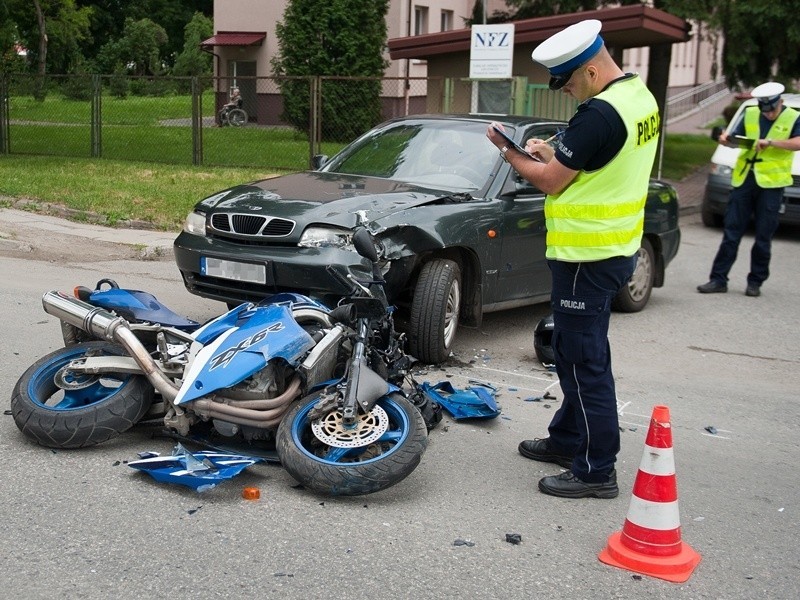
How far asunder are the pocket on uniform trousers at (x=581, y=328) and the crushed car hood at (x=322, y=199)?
2.05m

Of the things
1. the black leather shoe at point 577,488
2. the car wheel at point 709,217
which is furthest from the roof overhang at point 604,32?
the black leather shoe at point 577,488

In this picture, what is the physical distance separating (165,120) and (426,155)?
588 inches

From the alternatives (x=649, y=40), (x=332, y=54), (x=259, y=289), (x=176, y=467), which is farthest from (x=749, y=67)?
(x=176, y=467)

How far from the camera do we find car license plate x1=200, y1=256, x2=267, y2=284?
625 centimetres

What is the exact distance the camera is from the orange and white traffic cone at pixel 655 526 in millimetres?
3854

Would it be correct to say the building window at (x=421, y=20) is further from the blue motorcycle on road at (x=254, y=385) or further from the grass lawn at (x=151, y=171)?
the blue motorcycle on road at (x=254, y=385)

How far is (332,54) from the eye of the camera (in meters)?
26.4

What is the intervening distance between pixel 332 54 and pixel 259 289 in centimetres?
2109

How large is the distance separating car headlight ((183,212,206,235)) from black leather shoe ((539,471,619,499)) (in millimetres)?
3202

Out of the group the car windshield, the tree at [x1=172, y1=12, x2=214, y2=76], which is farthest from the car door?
the tree at [x1=172, y1=12, x2=214, y2=76]

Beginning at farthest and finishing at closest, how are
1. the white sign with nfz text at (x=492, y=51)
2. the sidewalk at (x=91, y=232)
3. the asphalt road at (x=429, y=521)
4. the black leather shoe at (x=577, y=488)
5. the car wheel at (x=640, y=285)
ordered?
the white sign with nfz text at (x=492, y=51) → the sidewalk at (x=91, y=232) → the car wheel at (x=640, y=285) → the black leather shoe at (x=577, y=488) → the asphalt road at (x=429, y=521)

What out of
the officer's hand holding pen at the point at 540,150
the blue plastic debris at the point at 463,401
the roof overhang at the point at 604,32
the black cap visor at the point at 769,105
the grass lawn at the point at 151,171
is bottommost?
the blue plastic debris at the point at 463,401

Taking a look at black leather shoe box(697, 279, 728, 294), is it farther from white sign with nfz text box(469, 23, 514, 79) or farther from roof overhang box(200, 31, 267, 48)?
roof overhang box(200, 31, 267, 48)

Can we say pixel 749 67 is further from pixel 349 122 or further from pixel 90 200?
pixel 90 200
